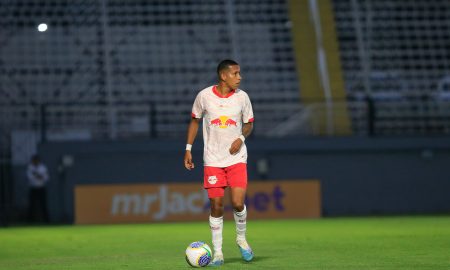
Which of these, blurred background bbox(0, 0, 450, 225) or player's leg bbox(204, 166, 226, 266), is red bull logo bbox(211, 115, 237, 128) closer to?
player's leg bbox(204, 166, 226, 266)

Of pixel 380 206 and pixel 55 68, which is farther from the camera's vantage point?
pixel 55 68

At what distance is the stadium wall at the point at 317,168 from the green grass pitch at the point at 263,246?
3548mm

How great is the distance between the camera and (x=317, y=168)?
23.7 meters

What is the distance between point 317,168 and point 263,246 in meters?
10.7

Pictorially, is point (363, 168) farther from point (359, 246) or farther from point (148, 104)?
point (359, 246)

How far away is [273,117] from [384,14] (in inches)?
212

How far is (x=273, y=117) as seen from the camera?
2453cm

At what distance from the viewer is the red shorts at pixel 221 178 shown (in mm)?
10438

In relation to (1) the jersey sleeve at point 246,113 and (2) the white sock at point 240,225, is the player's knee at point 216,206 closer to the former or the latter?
(2) the white sock at point 240,225

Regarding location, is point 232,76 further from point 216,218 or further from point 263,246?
point 263,246

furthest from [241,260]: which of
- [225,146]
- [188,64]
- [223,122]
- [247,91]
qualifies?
[188,64]

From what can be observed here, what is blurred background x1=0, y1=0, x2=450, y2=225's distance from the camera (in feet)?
76.6

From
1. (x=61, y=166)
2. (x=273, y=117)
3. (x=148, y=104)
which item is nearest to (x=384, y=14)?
(x=273, y=117)

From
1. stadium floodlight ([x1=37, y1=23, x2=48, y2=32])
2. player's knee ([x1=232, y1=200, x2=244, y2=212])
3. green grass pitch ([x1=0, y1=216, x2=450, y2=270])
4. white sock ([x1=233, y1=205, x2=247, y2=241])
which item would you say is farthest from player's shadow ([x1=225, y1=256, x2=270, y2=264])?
stadium floodlight ([x1=37, y1=23, x2=48, y2=32])
